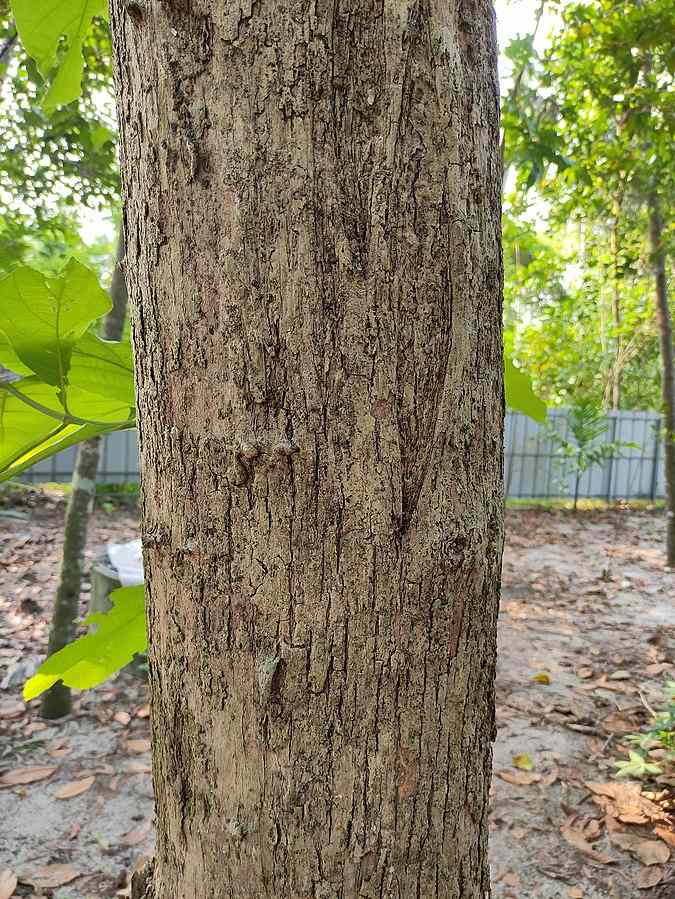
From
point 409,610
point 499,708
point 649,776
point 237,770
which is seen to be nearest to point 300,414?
point 409,610

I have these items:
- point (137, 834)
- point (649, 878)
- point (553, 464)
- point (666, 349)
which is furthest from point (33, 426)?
point (553, 464)

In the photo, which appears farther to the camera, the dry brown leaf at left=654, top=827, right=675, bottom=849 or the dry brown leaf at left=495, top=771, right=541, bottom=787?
the dry brown leaf at left=495, top=771, right=541, bottom=787

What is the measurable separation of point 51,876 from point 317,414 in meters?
2.75

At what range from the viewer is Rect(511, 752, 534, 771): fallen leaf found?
10.9 feet

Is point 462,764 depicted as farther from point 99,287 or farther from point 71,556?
point 71,556

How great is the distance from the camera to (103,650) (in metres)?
0.72

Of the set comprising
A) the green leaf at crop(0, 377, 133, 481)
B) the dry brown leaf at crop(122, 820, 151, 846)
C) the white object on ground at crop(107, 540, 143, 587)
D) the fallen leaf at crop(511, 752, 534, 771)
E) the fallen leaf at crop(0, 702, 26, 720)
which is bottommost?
the dry brown leaf at crop(122, 820, 151, 846)

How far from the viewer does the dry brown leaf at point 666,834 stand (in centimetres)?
274

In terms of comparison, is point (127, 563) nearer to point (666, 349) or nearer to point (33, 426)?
point (33, 426)

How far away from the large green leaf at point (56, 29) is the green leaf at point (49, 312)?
0.48m

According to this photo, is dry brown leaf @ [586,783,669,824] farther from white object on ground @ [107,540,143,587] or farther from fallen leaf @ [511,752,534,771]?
white object on ground @ [107,540,143,587]

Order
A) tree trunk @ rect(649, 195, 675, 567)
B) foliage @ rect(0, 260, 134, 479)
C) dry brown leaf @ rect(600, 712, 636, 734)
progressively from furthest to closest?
tree trunk @ rect(649, 195, 675, 567)
dry brown leaf @ rect(600, 712, 636, 734)
foliage @ rect(0, 260, 134, 479)

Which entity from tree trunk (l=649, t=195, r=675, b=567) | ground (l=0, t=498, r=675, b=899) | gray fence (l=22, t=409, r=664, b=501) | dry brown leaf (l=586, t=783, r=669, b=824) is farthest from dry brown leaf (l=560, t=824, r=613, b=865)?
gray fence (l=22, t=409, r=664, b=501)

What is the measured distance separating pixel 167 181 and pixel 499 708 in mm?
3934
